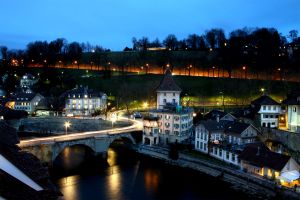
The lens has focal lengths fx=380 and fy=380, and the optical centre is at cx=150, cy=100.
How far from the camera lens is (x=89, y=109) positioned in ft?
264

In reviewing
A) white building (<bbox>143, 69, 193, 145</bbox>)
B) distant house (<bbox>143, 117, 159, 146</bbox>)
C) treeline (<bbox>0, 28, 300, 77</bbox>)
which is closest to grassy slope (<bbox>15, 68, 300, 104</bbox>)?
treeline (<bbox>0, 28, 300, 77</bbox>)

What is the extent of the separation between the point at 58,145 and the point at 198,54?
7048 centimetres

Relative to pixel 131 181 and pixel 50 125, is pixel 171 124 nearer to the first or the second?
pixel 131 181

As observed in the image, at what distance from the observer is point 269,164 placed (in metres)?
37.1

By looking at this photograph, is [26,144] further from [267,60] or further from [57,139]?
[267,60]

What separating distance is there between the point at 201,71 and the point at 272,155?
192 feet

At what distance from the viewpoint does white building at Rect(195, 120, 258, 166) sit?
44438 mm

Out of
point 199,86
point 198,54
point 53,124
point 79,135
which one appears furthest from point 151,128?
point 198,54

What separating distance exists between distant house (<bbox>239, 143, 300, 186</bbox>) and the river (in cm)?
340

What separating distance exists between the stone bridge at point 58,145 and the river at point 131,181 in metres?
1.37

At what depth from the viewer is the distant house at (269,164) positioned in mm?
35719

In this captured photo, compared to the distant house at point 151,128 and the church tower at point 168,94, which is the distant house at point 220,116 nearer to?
the church tower at point 168,94

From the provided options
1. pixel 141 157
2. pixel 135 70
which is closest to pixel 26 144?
pixel 141 157

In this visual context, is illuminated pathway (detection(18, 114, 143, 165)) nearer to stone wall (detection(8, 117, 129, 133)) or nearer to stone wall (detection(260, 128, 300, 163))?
stone wall (detection(8, 117, 129, 133))
